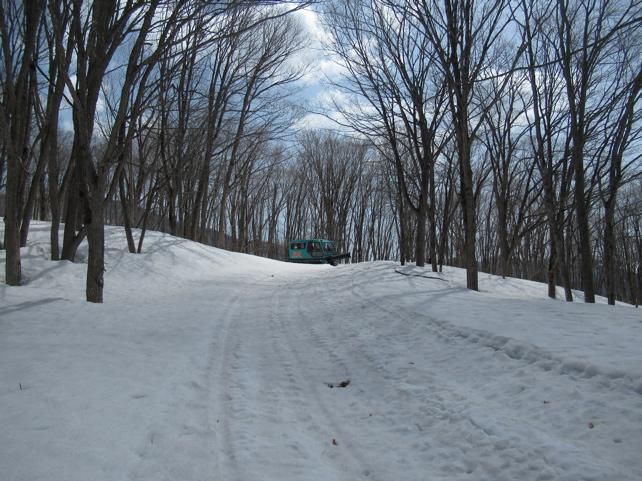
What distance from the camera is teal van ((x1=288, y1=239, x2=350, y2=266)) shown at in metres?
26.0

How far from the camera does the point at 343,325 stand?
6.42 metres

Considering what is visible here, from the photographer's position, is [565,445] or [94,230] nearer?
[565,445]

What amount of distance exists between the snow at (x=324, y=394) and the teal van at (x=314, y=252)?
→ 19.1 m

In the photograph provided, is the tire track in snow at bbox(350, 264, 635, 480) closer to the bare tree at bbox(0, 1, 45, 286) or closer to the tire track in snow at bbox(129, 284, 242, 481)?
the tire track in snow at bbox(129, 284, 242, 481)

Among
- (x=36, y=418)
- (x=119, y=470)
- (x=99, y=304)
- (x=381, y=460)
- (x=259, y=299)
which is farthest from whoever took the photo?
(x=259, y=299)

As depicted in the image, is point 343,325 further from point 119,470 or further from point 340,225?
point 340,225

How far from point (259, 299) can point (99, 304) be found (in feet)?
10.5

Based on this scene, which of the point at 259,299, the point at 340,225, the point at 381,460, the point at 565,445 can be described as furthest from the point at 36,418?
the point at 340,225

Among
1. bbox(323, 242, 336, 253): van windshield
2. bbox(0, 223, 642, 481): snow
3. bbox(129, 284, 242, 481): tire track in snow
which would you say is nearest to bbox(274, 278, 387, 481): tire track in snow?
bbox(0, 223, 642, 481): snow

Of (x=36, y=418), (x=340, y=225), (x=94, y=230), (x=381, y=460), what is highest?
(x=340, y=225)

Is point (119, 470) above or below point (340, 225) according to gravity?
below

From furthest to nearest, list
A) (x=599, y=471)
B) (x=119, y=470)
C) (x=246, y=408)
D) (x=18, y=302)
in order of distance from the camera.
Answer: (x=18, y=302) < (x=246, y=408) < (x=119, y=470) < (x=599, y=471)

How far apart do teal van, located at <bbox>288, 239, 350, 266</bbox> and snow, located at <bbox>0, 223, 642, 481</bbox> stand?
19.1 metres

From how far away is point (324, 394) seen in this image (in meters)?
3.83
